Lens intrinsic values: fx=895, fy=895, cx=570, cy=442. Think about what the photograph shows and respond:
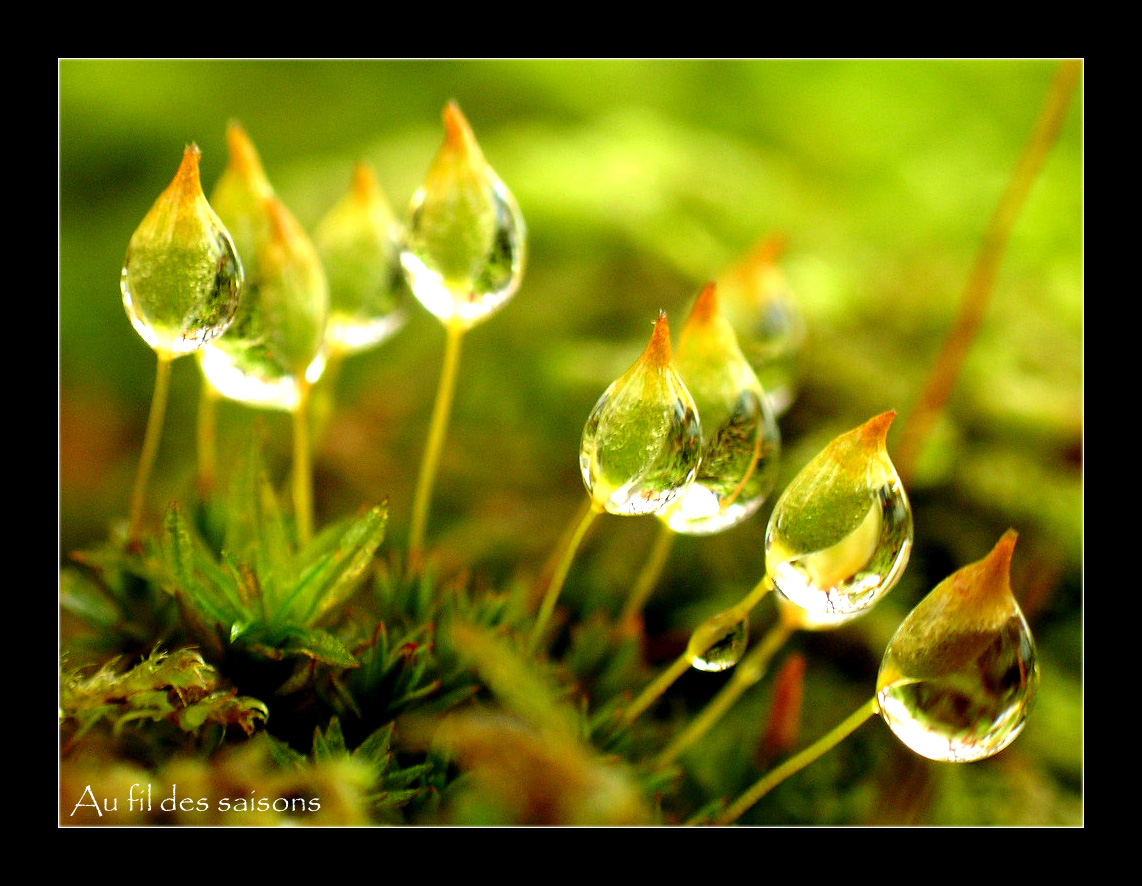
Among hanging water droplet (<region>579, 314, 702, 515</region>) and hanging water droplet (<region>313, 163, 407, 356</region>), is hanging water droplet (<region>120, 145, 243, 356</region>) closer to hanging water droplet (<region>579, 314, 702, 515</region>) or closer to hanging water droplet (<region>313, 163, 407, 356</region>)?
hanging water droplet (<region>313, 163, 407, 356</region>)

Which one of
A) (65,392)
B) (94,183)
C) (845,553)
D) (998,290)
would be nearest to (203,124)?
(94,183)

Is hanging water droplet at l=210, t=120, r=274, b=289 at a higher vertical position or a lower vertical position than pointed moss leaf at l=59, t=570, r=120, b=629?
higher

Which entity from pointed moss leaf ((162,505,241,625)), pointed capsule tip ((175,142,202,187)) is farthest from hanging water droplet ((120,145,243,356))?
pointed moss leaf ((162,505,241,625))

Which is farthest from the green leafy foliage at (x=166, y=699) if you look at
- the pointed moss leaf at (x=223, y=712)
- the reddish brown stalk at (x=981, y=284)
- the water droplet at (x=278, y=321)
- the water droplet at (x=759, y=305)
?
the reddish brown stalk at (x=981, y=284)

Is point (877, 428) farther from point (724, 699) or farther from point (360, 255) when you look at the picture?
point (360, 255)

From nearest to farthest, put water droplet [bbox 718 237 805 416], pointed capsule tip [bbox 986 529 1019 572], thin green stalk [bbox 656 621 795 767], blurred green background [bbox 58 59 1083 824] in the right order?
pointed capsule tip [bbox 986 529 1019 572] < thin green stalk [bbox 656 621 795 767] < water droplet [bbox 718 237 805 416] < blurred green background [bbox 58 59 1083 824]
